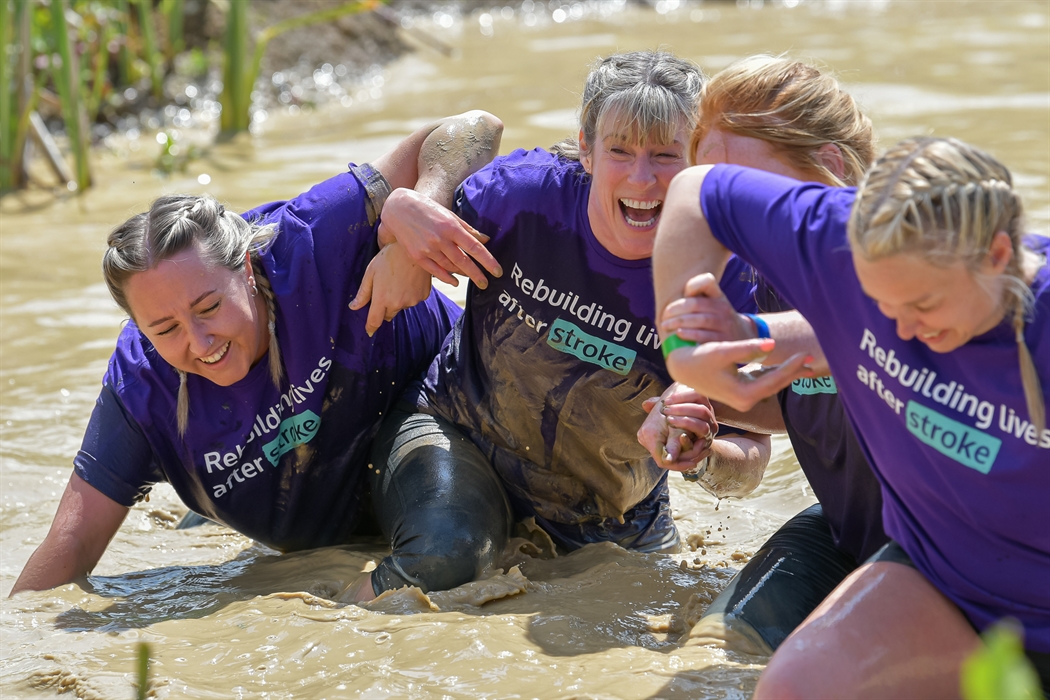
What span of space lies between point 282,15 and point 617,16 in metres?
4.05

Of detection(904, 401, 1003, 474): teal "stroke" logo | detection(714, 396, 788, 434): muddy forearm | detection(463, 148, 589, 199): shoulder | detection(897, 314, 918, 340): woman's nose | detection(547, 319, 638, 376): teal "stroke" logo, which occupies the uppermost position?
detection(897, 314, 918, 340): woman's nose

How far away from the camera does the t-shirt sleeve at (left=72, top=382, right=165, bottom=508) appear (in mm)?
3059

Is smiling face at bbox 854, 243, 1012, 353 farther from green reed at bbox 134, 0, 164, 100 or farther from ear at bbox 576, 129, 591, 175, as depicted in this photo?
green reed at bbox 134, 0, 164, 100

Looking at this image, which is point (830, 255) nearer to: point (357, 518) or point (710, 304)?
point (710, 304)

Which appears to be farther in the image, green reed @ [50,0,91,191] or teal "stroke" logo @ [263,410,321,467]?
green reed @ [50,0,91,191]

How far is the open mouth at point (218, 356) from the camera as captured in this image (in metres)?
3.00

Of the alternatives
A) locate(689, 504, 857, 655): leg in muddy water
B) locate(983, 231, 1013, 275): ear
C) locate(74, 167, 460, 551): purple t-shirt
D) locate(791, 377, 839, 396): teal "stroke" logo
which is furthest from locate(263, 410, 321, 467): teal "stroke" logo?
locate(983, 231, 1013, 275): ear

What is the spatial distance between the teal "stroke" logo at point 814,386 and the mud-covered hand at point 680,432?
25 cm

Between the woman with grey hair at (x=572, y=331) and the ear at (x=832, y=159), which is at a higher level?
the ear at (x=832, y=159)

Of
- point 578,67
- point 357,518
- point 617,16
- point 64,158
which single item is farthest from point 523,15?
point 357,518

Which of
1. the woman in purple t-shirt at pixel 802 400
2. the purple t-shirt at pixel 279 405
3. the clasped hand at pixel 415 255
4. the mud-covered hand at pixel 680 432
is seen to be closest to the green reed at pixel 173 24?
the purple t-shirt at pixel 279 405

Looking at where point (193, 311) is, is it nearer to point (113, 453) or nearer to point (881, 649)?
point (113, 453)

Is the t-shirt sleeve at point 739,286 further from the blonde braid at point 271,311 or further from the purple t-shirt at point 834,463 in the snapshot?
the blonde braid at point 271,311

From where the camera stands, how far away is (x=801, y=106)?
2.64m
